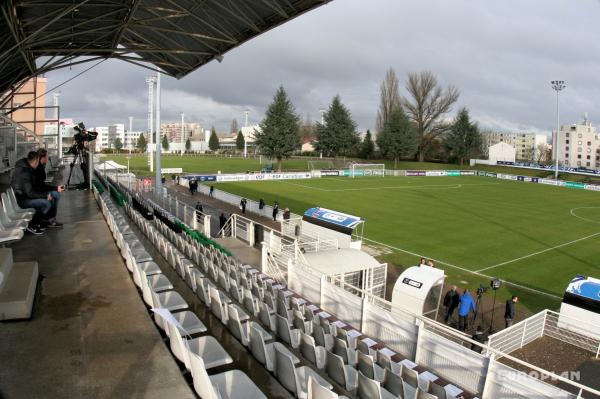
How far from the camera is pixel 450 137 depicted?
82750 mm

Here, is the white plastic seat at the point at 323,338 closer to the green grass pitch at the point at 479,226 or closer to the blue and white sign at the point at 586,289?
the blue and white sign at the point at 586,289

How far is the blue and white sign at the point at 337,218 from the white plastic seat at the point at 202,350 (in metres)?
11.2

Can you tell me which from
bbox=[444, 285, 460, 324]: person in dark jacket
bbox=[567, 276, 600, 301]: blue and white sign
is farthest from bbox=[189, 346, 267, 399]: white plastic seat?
bbox=[567, 276, 600, 301]: blue and white sign

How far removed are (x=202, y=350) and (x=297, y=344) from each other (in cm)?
167

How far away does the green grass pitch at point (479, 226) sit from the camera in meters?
17.9

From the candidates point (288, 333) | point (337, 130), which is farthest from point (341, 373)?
point (337, 130)

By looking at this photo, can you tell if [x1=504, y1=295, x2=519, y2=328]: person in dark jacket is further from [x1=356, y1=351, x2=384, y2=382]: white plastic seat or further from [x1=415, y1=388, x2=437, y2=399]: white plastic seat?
[x1=415, y1=388, x2=437, y2=399]: white plastic seat

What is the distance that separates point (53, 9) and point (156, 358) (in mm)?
9249

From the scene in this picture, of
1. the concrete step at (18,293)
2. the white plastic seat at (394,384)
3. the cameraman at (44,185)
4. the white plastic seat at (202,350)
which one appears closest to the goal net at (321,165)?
the cameraman at (44,185)

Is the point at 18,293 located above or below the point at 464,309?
above

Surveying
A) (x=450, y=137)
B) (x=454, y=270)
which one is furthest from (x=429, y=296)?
(x=450, y=137)

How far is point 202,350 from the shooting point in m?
5.02

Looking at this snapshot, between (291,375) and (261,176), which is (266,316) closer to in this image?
(291,375)

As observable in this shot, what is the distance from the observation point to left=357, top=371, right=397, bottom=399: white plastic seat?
15.0 feet
